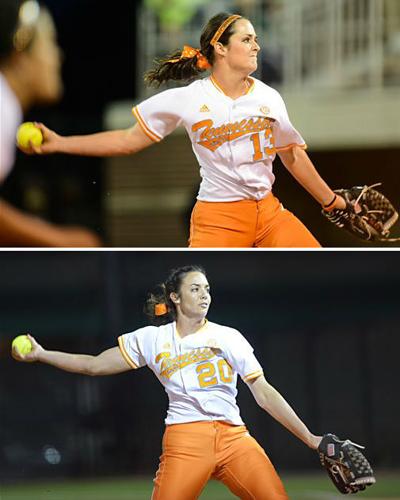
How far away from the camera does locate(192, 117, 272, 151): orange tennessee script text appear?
386 cm

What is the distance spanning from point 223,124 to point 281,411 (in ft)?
3.22

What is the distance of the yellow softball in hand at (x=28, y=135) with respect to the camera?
12.6 ft

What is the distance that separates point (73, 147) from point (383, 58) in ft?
3.52

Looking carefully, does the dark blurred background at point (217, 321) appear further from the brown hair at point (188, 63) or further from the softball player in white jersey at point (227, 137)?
the brown hair at point (188, 63)

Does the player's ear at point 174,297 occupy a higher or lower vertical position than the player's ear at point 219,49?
lower

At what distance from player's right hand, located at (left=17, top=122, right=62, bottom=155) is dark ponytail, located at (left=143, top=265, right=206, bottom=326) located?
0.57 metres

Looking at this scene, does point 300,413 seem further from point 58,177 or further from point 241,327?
point 58,177

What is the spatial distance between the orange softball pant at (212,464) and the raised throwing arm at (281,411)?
0.12 meters

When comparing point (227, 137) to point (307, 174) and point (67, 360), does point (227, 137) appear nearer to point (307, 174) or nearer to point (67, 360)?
point (307, 174)

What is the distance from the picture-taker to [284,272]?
3.91m

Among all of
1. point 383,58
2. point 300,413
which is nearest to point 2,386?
point 300,413

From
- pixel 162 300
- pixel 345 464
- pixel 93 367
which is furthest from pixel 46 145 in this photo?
pixel 345 464

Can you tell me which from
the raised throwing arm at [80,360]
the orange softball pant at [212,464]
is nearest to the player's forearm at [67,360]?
the raised throwing arm at [80,360]

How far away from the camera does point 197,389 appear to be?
3.89 metres
